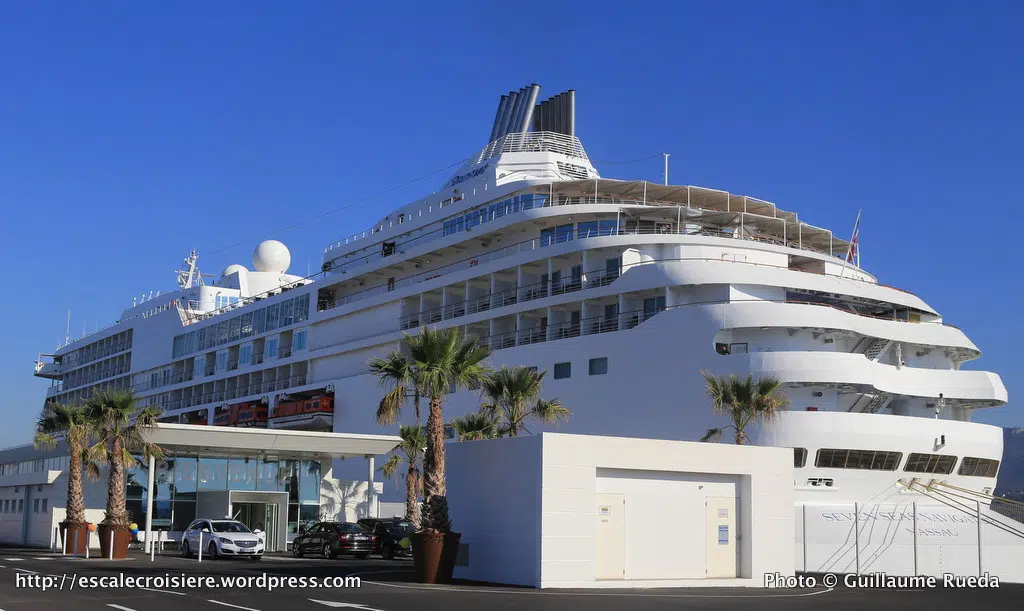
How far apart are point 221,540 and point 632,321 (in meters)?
17.2

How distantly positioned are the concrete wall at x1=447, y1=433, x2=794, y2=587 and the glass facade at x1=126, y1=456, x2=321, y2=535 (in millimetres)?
20051

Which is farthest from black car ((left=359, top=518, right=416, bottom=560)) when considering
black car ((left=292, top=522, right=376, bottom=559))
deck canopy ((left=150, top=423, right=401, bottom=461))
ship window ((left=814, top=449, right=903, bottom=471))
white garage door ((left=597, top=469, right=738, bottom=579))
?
white garage door ((left=597, top=469, right=738, bottom=579))

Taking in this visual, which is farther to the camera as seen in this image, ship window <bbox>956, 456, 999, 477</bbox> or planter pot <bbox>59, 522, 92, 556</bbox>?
ship window <bbox>956, 456, 999, 477</bbox>

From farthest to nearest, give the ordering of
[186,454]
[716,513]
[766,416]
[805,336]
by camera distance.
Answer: [186,454], [805,336], [766,416], [716,513]

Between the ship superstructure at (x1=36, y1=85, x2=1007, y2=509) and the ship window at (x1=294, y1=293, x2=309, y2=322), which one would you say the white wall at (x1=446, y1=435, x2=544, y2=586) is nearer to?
the ship superstructure at (x1=36, y1=85, x2=1007, y2=509)

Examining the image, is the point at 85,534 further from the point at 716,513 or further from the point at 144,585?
the point at 716,513

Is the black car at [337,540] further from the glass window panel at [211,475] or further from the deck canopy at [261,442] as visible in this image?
the glass window panel at [211,475]

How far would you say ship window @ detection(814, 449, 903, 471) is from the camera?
33656 mm

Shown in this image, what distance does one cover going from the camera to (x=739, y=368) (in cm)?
3538

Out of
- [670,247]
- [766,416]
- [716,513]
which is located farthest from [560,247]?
[716,513]

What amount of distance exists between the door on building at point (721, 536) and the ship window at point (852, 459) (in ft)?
32.5

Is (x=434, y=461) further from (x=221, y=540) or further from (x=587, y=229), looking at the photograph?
(x=587, y=229)

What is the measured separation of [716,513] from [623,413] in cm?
1371

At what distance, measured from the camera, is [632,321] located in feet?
132
